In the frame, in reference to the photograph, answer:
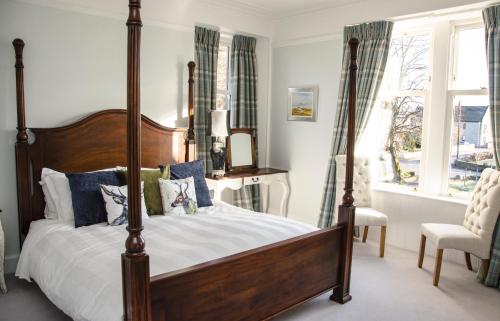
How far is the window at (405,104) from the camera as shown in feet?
14.1

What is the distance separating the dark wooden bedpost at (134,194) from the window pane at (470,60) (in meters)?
3.32

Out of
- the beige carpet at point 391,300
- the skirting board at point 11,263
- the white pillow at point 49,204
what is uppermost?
the white pillow at point 49,204

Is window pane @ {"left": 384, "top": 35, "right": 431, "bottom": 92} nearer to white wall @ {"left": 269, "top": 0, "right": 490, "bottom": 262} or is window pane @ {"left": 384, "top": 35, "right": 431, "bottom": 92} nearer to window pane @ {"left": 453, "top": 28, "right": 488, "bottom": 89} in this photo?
window pane @ {"left": 453, "top": 28, "right": 488, "bottom": 89}

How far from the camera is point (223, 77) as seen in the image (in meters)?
5.13

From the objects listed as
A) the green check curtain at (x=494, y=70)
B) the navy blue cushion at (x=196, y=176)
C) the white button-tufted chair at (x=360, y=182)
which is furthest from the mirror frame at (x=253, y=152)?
the green check curtain at (x=494, y=70)

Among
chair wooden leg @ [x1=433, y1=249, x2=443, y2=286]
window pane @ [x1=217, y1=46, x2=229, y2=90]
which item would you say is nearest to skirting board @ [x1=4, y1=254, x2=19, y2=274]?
window pane @ [x1=217, y1=46, x2=229, y2=90]

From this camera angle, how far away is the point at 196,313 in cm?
215

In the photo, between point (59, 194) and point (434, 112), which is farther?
point (434, 112)

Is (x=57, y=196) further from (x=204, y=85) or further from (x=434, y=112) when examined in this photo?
(x=434, y=112)

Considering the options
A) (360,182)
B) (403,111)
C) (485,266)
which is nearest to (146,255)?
(485,266)

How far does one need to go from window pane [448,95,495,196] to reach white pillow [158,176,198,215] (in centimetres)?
256

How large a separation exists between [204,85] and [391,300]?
9.52 ft

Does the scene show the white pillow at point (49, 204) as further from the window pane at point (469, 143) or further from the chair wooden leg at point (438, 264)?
the window pane at point (469, 143)

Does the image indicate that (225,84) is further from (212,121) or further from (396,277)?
(396,277)
